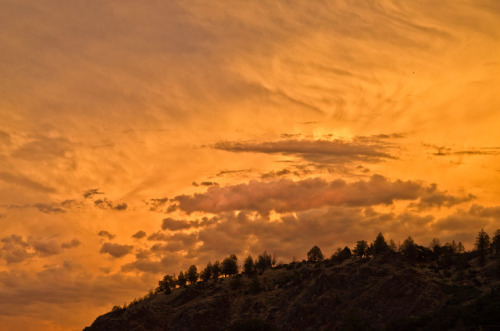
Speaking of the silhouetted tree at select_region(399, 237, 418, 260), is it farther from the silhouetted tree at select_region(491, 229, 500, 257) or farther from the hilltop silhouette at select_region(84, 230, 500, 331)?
the silhouetted tree at select_region(491, 229, 500, 257)

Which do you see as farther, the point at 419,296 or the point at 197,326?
the point at 197,326

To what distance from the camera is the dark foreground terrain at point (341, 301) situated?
12194cm

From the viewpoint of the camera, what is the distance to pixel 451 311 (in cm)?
11188

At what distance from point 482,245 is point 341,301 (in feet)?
151

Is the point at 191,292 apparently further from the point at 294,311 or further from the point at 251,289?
the point at 294,311

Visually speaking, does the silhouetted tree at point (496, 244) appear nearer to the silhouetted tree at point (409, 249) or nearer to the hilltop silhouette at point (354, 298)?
the hilltop silhouette at point (354, 298)

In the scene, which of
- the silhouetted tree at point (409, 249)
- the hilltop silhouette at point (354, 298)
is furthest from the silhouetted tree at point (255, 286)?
the silhouetted tree at point (409, 249)

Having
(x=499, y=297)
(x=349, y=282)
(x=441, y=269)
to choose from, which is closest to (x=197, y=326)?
(x=349, y=282)

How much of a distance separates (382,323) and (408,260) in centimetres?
3993

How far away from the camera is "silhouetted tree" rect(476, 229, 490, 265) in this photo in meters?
155

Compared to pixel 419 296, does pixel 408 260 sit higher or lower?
higher

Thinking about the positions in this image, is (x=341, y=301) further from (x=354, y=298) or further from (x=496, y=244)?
(x=496, y=244)

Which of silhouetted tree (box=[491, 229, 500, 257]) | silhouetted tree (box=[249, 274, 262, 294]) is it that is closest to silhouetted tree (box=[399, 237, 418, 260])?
silhouetted tree (box=[491, 229, 500, 257])

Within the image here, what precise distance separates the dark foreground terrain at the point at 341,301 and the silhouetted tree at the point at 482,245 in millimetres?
3050
